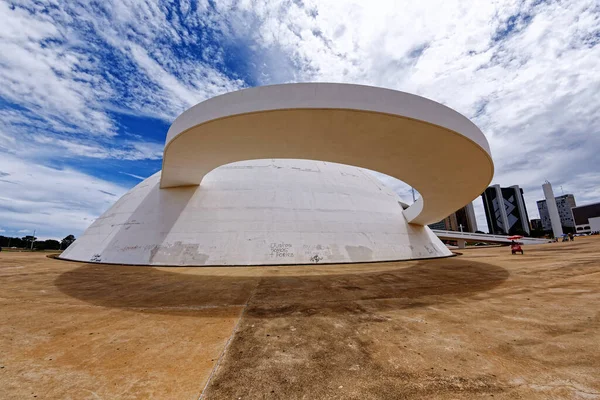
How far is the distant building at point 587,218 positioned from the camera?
6825cm

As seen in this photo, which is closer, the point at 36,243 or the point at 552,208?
the point at 36,243

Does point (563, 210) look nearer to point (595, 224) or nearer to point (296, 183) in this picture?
point (595, 224)

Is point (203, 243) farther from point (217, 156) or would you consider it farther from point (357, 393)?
point (357, 393)

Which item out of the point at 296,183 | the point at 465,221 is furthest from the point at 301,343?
the point at 465,221

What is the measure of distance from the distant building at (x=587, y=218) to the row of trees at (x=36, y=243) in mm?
121072

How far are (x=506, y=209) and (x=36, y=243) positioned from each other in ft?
466

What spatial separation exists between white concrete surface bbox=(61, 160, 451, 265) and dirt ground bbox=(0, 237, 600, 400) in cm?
573

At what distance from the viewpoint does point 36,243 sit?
42.9 metres

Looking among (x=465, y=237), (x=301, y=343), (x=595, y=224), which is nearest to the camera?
(x=301, y=343)

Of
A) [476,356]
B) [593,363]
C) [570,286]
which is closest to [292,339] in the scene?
[476,356]

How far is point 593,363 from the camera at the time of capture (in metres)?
3.02

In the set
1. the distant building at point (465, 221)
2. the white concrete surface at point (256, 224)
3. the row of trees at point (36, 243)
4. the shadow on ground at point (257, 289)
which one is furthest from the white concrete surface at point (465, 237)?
the row of trees at point (36, 243)

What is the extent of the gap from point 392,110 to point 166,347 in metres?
7.81

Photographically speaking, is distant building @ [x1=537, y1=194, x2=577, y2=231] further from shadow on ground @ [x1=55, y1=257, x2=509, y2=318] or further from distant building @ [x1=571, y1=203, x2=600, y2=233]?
shadow on ground @ [x1=55, y1=257, x2=509, y2=318]
